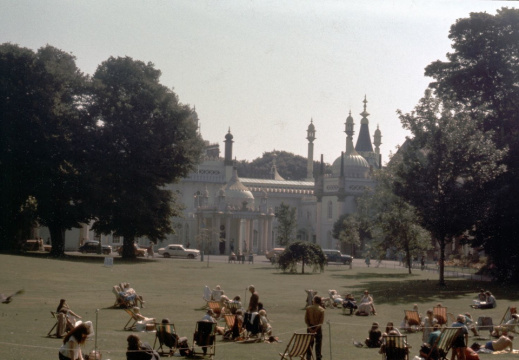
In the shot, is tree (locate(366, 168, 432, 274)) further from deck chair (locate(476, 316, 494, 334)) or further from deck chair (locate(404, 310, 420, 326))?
deck chair (locate(404, 310, 420, 326))

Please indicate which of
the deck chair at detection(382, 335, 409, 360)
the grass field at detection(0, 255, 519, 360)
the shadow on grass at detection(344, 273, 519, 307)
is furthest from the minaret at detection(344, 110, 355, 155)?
the deck chair at detection(382, 335, 409, 360)

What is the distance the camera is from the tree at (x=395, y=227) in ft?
180

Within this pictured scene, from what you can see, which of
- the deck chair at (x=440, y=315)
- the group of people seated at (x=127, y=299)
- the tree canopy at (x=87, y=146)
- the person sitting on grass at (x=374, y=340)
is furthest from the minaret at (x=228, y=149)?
the person sitting on grass at (x=374, y=340)

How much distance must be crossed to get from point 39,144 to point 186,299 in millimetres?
28148

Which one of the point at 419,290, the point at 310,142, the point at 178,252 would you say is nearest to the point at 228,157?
the point at 310,142

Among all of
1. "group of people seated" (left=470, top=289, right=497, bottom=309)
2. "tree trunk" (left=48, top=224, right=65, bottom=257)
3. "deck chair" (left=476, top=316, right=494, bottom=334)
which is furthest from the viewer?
"tree trunk" (left=48, top=224, right=65, bottom=257)

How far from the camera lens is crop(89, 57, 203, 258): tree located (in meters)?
58.3

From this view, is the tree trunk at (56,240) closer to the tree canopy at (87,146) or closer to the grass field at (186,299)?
the tree canopy at (87,146)

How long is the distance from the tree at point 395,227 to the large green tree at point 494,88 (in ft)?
30.9

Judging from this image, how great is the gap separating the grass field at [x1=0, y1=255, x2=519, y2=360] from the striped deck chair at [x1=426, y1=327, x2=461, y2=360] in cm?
220

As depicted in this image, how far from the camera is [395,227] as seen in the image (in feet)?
184

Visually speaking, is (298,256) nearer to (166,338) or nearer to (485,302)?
(485,302)

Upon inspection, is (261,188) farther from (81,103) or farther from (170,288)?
(170,288)

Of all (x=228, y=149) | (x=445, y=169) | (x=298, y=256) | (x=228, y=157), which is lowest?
(x=298, y=256)
